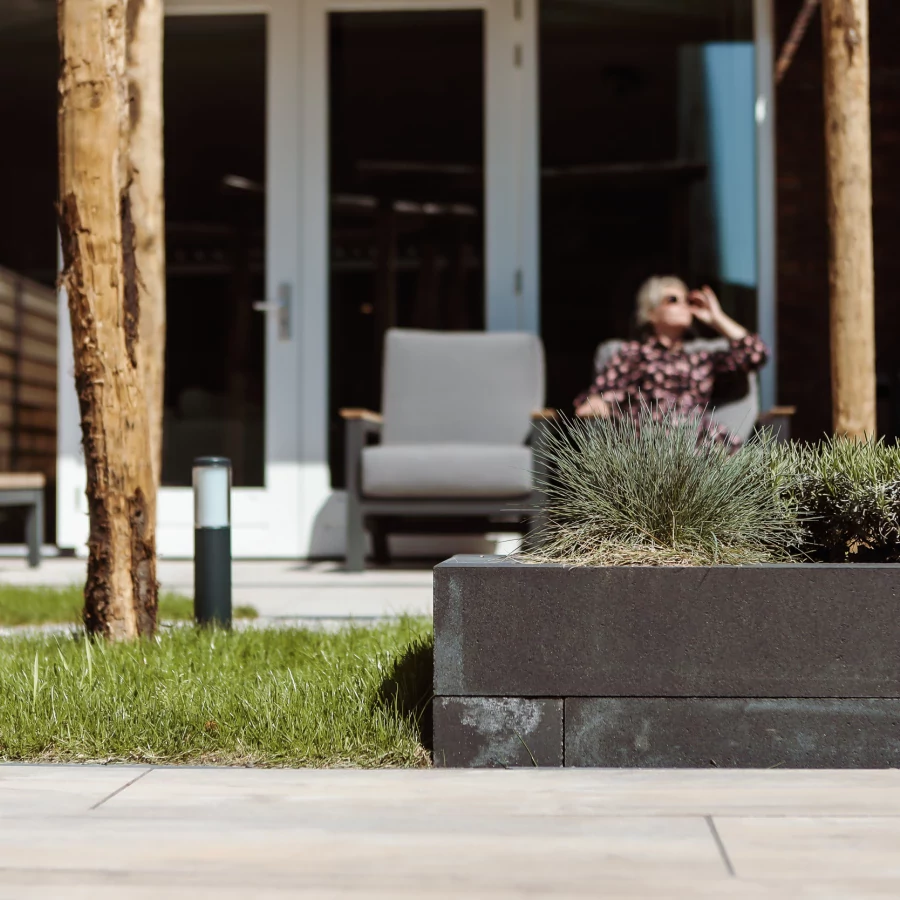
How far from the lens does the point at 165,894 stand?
41.4 inches

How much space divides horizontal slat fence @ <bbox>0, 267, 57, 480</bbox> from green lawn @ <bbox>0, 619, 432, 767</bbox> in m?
3.78

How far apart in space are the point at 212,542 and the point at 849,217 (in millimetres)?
2072

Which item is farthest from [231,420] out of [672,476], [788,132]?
[672,476]

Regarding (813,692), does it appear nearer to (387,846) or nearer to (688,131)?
(387,846)

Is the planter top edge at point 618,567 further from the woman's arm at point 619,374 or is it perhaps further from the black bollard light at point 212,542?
the woman's arm at point 619,374

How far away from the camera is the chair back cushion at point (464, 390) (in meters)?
4.64

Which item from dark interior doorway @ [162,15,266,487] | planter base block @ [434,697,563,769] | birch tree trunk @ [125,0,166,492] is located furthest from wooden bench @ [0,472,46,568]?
planter base block @ [434,697,563,769]

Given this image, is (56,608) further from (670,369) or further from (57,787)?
(670,369)

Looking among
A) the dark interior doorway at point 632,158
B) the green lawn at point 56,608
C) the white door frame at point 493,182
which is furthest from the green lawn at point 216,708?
the dark interior doorway at point 632,158

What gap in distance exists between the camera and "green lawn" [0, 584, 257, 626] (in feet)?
9.36

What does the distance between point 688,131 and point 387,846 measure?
4.45 meters

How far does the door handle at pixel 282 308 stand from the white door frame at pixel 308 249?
0.8 inches

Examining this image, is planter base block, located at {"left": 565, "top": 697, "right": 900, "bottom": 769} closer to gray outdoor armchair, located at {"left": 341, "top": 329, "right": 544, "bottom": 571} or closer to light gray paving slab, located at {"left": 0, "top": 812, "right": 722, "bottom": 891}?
light gray paving slab, located at {"left": 0, "top": 812, "right": 722, "bottom": 891}

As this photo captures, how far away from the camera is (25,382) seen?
5625mm
